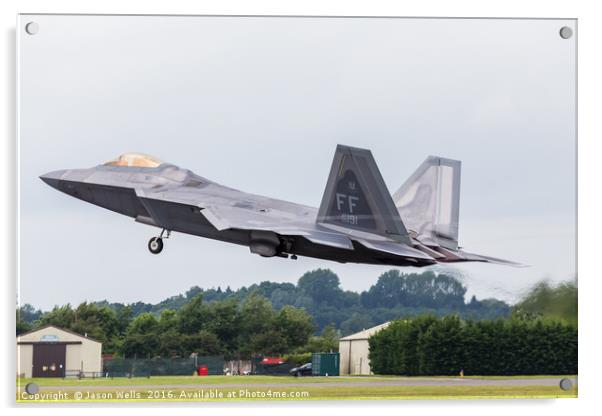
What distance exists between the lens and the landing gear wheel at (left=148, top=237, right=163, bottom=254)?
1812 centimetres

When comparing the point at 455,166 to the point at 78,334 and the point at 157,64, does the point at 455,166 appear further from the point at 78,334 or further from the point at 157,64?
the point at 78,334

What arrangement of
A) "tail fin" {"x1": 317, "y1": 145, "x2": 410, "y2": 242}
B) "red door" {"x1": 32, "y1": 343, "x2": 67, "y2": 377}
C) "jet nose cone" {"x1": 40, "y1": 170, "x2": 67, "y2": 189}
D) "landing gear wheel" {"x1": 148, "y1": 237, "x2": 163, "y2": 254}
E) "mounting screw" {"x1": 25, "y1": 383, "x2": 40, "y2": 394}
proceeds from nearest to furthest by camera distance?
"mounting screw" {"x1": 25, "y1": 383, "x2": 40, "y2": 394}
"red door" {"x1": 32, "y1": 343, "x2": 67, "y2": 377}
"tail fin" {"x1": 317, "y1": 145, "x2": 410, "y2": 242}
"jet nose cone" {"x1": 40, "y1": 170, "x2": 67, "y2": 189}
"landing gear wheel" {"x1": 148, "y1": 237, "x2": 163, "y2": 254}

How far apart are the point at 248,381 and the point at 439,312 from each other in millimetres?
3597

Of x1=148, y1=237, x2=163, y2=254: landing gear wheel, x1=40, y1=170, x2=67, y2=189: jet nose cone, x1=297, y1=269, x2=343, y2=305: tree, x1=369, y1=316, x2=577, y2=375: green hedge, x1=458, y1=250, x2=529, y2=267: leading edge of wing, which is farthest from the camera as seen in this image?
x1=148, y1=237, x2=163, y2=254: landing gear wheel

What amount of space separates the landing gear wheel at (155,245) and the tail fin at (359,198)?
124 inches

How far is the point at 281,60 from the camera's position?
59.2 ft

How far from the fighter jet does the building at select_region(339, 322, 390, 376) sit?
1.37 metres

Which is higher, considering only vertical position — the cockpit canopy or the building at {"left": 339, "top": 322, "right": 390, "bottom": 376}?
the cockpit canopy

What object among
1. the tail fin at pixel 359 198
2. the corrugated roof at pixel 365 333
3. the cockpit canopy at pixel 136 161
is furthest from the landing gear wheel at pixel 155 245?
the corrugated roof at pixel 365 333

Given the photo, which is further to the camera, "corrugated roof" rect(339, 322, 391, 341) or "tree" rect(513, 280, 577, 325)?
"tree" rect(513, 280, 577, 325)

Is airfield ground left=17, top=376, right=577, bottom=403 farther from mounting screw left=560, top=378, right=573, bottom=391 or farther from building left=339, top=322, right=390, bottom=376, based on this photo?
mounting screw left=560, top=378, right=573, bottom=391

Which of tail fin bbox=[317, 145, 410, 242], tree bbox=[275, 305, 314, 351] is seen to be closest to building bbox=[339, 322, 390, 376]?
tree bbox=[275, 305, 314, 351]
